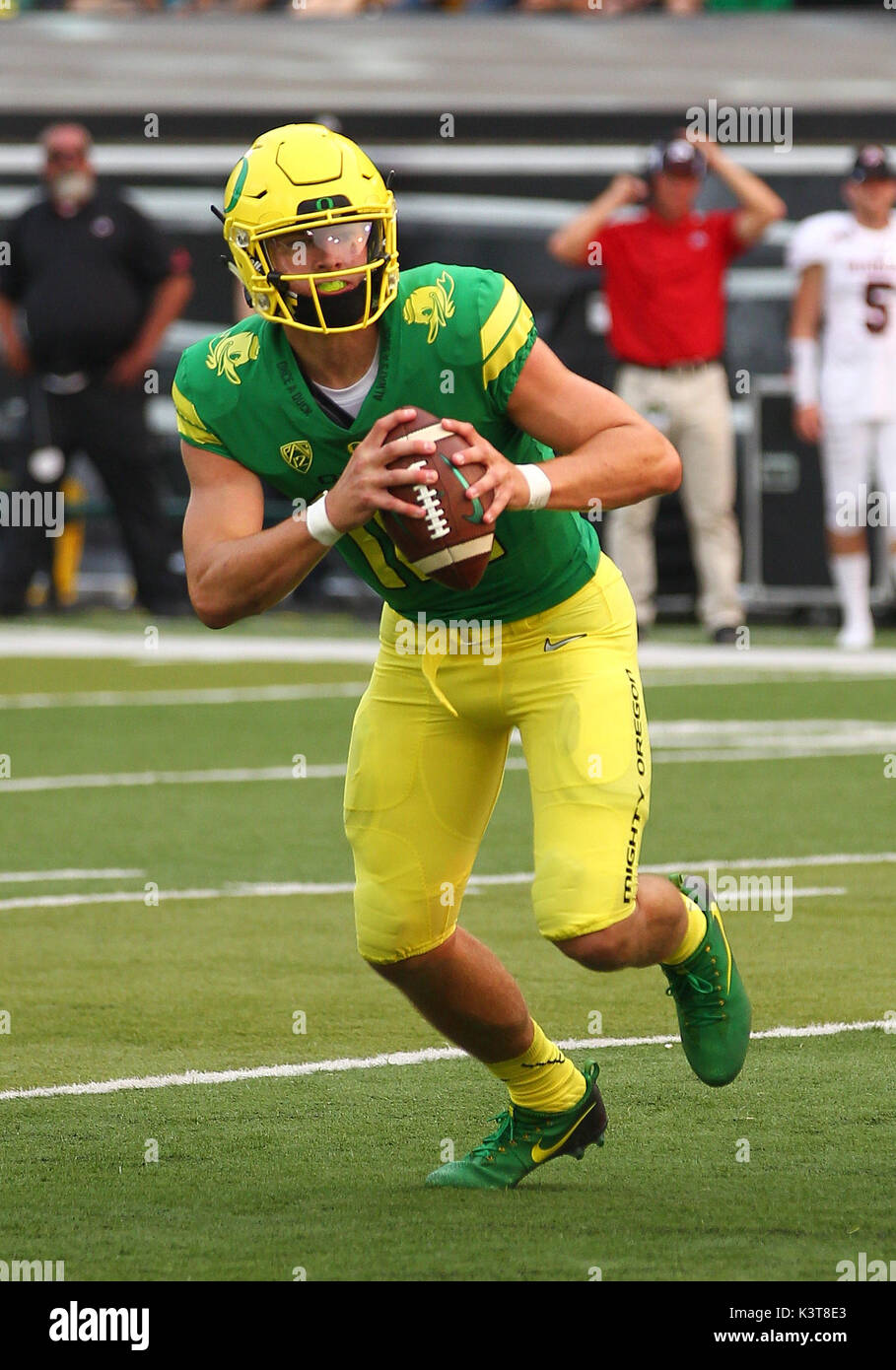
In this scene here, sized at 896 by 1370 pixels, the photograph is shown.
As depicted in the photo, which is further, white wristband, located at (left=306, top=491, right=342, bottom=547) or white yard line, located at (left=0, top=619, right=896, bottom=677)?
white yard line, located at (left=0, top=619, right=896, bottom=677)

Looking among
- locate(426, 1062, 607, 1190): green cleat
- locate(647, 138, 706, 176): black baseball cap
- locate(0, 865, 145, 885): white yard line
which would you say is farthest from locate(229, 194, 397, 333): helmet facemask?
locate(647, 138, 706, 176): black baseball cap

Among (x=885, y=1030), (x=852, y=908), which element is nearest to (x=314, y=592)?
(x=852, y=908)

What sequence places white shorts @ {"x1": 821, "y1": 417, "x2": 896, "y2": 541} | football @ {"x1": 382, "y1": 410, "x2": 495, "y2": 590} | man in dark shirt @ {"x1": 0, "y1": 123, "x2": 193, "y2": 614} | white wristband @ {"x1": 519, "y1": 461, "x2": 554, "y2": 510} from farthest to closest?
man in dark shirt @ {"x1": 0, "y1": 123, "x2": 193, "y2": 614}
white shorts @ {"x1": 821, "y1": 417, "x2": 896, "y2": 541}
white wristband @ {"x1": 519, "y1": 461, "x2": 554, "y2": 510}
football @ {"x1": 382, "y1": 410, "x2": 495, "y2": 590}

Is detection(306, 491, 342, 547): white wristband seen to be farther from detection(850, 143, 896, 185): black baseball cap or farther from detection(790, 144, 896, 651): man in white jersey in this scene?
detection(790, 144, 896, 651): man in white jersey

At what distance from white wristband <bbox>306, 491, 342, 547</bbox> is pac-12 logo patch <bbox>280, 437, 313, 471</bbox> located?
1.06 ft

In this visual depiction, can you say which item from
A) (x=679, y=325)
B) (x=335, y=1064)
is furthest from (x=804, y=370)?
(x=335, y=1064)

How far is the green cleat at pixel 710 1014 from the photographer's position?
521cm

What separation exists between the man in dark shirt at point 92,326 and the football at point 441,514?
37.6ft

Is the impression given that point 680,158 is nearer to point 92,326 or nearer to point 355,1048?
point 92,326

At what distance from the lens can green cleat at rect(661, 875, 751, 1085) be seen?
205 inches

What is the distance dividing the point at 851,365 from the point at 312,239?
33.3 feet

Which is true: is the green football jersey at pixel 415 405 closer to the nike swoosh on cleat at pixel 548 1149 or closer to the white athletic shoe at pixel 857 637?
the nike swoosh on cleat at pixel 548 1149

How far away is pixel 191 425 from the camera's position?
5.12 meters

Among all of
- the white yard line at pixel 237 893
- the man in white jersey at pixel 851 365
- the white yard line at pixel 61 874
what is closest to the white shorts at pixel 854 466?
the man in white jersey at pixel 851 365
